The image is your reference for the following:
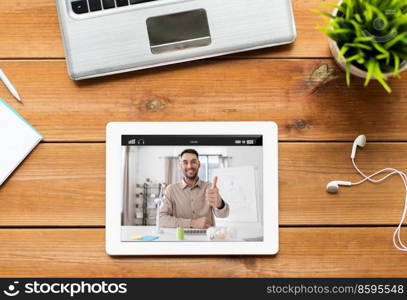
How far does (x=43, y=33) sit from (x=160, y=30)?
7.0 inches

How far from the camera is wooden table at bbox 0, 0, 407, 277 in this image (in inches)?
28.3

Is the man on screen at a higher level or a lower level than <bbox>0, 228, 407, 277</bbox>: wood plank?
higher

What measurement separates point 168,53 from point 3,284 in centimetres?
41

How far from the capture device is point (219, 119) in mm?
723

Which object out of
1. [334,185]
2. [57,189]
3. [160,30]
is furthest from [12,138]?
[334,185]

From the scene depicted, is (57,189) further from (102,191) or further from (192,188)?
(192,188)

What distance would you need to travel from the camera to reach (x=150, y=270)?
72cm

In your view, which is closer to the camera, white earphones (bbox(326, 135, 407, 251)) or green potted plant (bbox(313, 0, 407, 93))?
green potted plant (bbox(313, 0, 407, 93))

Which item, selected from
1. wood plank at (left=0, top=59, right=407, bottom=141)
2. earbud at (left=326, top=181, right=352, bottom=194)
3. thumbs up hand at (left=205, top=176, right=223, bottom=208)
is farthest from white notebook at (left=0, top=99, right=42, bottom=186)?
earbud at (left=326, top=181, right=352, bottom=194)

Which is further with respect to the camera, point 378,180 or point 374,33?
point 378,180

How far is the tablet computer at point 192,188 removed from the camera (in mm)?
709

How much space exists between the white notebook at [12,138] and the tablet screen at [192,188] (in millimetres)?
140

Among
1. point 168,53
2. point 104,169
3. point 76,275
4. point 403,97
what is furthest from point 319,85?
point 76,275

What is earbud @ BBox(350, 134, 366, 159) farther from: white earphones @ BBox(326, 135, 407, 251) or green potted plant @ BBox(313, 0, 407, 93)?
green potted plant @ BBox(313, 0, 407, 93)
